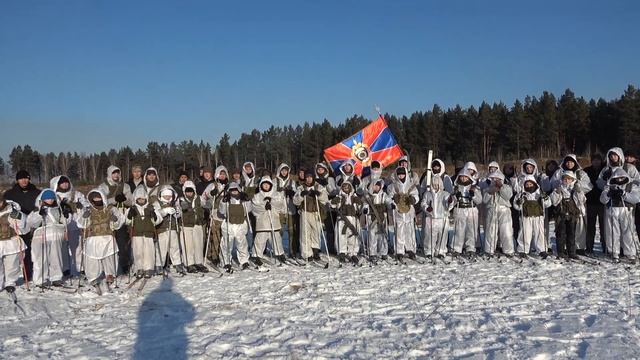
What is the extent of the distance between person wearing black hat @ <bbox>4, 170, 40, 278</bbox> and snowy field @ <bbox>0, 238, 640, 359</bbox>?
860 millimetres

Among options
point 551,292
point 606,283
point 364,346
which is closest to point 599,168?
point 606,283

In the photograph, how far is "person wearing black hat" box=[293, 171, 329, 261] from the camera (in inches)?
446

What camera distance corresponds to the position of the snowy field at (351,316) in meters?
5.92

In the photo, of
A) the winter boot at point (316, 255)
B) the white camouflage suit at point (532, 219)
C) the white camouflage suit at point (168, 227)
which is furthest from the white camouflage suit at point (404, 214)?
the white camouflage suit at point (168, 227)

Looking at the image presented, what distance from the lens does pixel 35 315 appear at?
25.6 feet

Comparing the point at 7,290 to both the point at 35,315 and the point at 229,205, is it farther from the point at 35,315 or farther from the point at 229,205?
Result: the point at 229,205

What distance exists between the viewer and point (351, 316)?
719cm

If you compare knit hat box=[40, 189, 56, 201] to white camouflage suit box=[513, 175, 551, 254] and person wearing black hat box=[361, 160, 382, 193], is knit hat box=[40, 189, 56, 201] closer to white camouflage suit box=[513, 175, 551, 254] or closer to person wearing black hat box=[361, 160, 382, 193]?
person wearing black hat box=[361, 160, 382, 193]

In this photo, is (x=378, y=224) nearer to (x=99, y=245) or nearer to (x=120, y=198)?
(x=120, y=198)

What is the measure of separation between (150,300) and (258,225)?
3251mm

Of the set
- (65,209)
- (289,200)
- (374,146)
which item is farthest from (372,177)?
(65,209)

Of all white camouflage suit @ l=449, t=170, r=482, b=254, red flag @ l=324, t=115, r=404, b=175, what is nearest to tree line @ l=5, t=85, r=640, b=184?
red flag @ l=324, t=115, r=404, b=175

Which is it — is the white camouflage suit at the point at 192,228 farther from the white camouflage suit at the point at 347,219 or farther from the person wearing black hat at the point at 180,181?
the white camouflage suit at the point at 347,219

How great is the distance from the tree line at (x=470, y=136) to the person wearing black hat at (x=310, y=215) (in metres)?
25.1
